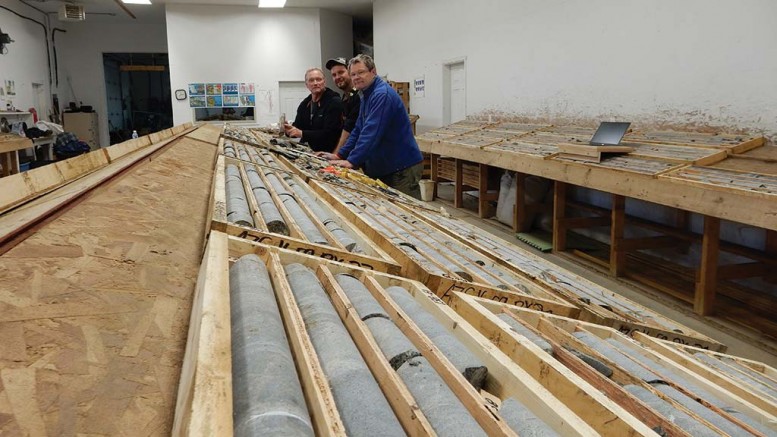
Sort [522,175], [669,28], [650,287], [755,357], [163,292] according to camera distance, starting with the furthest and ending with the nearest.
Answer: [522,175] → [669,28] → [650,287] → [755,357] → [163,292]

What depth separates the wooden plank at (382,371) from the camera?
1028 mm

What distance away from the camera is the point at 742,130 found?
411 cm

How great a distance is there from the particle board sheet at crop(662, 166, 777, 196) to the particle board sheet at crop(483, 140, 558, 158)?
1.57 meters

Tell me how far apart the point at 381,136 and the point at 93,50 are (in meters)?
13.2

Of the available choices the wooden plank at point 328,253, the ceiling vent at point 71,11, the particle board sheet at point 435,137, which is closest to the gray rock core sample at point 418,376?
the wooden plank at point 328,253

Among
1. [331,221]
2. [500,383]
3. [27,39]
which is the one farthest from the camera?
[27,39]

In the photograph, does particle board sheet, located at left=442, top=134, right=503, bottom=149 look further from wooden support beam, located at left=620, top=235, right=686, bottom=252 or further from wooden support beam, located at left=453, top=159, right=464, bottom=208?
wooden support beam, located at left=620, top=235, right=686, bottom=252

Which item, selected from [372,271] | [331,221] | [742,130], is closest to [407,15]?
[742,130]

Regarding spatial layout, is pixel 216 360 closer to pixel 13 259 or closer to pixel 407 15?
pixel 13 259

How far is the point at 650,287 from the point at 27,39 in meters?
13.2

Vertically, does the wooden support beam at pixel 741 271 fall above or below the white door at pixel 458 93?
below

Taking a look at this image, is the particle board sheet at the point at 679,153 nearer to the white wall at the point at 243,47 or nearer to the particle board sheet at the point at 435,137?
the particle board sheet at the point at 435,137

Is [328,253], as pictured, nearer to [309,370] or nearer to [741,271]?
[309,370]

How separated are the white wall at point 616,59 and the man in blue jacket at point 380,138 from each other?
90.1 inches
